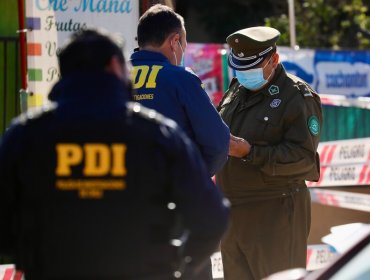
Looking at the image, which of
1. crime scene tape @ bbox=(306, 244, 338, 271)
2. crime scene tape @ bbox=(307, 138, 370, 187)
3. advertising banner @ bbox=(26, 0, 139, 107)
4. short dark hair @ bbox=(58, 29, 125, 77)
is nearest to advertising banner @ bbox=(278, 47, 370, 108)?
crime scene tape @ bbox=(307, 138, 370, 187)

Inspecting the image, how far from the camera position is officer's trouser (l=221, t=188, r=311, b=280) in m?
6.05

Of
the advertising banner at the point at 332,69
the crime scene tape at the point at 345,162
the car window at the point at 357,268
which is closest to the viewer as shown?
the car window at the point at 357,268

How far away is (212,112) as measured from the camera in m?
4.92

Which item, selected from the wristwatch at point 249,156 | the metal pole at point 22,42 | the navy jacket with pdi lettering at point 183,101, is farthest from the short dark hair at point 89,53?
the metal pole at point 22,42

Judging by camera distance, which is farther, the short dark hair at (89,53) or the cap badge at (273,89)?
the cap badge at (273,89)

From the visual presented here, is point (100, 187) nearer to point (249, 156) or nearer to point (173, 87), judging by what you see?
point (173, 87)

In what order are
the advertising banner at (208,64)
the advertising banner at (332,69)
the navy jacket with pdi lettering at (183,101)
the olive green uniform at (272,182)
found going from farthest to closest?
the advertising banner at (332,69) < the advertising banner at (208,64) < the olive green uniform at (272,182) < the navy jacket with pdi lettering at (183,101)

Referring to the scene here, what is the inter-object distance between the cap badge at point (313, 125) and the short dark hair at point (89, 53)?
2.63 metres

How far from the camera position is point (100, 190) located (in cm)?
338

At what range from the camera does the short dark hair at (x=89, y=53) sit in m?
3.51

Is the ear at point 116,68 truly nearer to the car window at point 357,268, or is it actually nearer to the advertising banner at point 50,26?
the car window at point 357,268

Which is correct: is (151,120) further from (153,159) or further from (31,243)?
(31,243)

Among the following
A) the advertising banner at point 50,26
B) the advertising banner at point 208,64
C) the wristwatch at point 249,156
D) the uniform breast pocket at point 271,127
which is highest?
the advertising banner at point 50,26

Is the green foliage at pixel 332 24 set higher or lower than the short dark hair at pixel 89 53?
lower
